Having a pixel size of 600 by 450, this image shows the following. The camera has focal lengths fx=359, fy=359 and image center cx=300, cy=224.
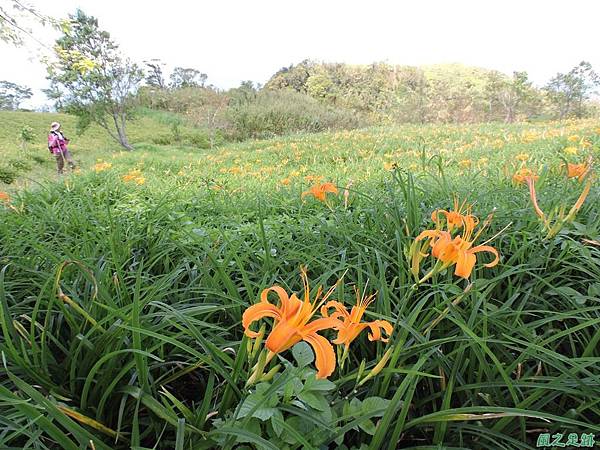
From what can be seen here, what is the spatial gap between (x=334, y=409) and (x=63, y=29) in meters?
4.64

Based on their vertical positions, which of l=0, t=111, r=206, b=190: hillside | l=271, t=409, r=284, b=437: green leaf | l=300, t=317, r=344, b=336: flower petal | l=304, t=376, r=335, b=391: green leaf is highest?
l=0, t=111, r=206, b=190: hillside

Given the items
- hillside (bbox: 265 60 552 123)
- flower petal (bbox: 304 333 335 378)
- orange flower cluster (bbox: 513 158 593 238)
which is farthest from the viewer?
hillside (bbox: 265 60 552 123)

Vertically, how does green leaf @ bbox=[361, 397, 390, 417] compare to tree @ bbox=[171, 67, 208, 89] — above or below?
below

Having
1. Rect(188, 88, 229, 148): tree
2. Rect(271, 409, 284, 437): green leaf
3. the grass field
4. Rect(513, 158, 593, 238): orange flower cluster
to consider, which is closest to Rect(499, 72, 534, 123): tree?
Rect(188, 88, 229, 148): tree

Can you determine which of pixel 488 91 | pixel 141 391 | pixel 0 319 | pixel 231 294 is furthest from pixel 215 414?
pixel 488 91

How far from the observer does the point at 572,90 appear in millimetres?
18859

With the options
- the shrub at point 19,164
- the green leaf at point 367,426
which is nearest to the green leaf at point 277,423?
the green leaf at point 367,426

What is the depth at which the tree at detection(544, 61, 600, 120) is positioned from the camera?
18297 millimetres

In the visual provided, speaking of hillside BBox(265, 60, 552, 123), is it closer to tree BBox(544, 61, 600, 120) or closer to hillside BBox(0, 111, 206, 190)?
tree BBox(544, 61, 600, 120)

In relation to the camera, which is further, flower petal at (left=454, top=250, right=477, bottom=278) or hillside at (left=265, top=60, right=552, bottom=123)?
hillside at (left=265, top=60, right=552, bottom=123)

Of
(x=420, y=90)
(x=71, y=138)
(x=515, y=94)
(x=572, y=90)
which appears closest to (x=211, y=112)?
(x=71, y=138)

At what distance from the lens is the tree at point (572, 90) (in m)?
18.3

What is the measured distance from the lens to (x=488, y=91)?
787 inches

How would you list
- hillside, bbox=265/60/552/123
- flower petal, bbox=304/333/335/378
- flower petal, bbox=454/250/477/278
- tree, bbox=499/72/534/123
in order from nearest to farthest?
flower petal, bbox=304/333/335/378 < flower petal, bbox=454/250/477/278 < tree, bbox=499/72/534/123 < hillside, bbox=265/60/552/123
